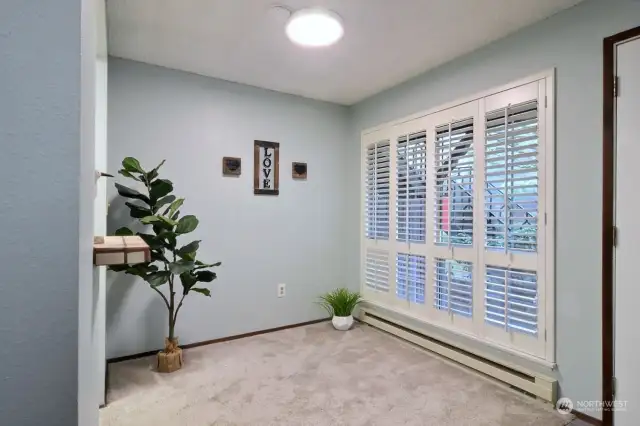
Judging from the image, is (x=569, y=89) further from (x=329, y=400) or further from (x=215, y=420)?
(x=215, y=420)

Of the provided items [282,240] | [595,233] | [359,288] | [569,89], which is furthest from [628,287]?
[282,240]

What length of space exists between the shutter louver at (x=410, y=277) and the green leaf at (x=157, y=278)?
6.61ft

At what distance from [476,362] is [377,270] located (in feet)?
4.10

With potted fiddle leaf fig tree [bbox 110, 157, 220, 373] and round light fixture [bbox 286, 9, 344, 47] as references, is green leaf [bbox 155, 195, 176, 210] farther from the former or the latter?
round light fixture [bbox 286, 9, 344, 47]

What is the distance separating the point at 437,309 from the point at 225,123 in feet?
8.21

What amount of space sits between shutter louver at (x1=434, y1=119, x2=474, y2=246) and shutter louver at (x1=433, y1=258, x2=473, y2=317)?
0.19m

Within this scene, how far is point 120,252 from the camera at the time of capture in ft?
3.46

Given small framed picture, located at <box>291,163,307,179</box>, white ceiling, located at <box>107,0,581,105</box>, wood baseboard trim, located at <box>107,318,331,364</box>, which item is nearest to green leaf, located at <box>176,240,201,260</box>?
wood baseboard trim, located at <box>107,318,331,364</box>

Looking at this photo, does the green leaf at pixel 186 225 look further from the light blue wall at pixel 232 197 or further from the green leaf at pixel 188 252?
the light blue wall at pixel 232 197

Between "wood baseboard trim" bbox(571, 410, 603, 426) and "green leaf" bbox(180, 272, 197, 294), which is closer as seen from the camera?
"wood baseboard trim" bbox(571, 410, 603, 426)

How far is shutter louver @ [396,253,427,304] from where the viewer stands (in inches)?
119

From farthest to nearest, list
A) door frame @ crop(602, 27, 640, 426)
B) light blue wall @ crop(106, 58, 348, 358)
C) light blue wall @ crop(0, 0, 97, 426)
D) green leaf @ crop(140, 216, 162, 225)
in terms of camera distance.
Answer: light blue wall @ crop(106, 58, 348, 358) → green leaf @ crop(140, 216, 162, 225) → door frame @ crop(602, 27, 640, 426) → light blue wall @ crop(0, 0, 97, 426)

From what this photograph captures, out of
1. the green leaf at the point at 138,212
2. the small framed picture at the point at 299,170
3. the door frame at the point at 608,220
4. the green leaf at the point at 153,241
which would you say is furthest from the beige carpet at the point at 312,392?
the small framed picture at the point at 299,170

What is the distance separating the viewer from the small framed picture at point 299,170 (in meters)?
3.55
